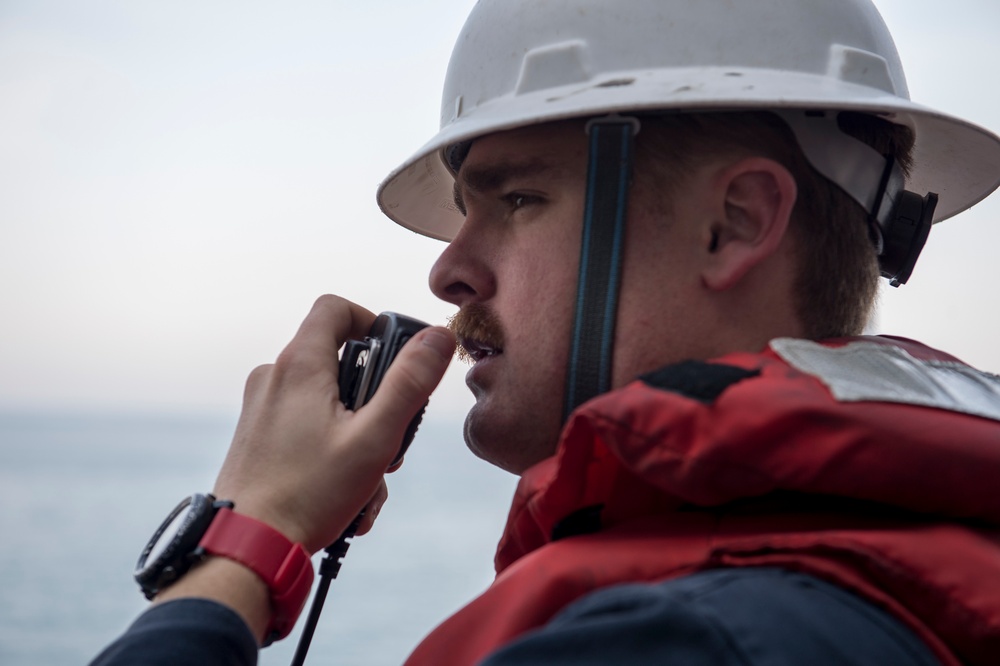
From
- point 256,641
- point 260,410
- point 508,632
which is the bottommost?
point 256,641

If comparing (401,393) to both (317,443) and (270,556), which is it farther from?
(270,556)

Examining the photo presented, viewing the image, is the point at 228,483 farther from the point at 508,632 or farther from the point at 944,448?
the point at 944,448

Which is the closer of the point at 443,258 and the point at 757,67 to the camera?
the point at 757,67

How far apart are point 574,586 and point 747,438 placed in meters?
0.25

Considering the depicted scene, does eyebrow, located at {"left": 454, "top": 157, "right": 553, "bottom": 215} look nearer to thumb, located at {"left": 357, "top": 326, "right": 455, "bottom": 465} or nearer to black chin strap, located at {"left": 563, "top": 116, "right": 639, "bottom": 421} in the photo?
black chin strap, located at {"left": 563, "top": 116, "right": 639, "bottom": 421}

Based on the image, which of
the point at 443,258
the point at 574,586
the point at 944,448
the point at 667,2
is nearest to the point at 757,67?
the point at 667,2

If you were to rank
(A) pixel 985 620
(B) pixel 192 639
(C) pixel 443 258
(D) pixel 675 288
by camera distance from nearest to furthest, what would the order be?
(A) pixel 985 620 < (B) pixel 192 639 < (D) pixel 675 288 < (C) pixel 443 258

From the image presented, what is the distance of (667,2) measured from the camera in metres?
1.76

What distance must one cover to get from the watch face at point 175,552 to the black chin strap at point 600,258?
590mm

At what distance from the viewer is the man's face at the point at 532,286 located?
166 centimetres

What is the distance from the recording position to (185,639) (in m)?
1.34

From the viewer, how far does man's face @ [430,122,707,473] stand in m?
1.66

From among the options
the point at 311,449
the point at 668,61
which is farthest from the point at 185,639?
the point at 668,61

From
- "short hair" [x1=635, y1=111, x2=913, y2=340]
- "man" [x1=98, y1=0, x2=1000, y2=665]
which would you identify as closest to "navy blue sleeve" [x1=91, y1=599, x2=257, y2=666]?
"man" [x1=98, y1=0, x2=1000, y2=665]
